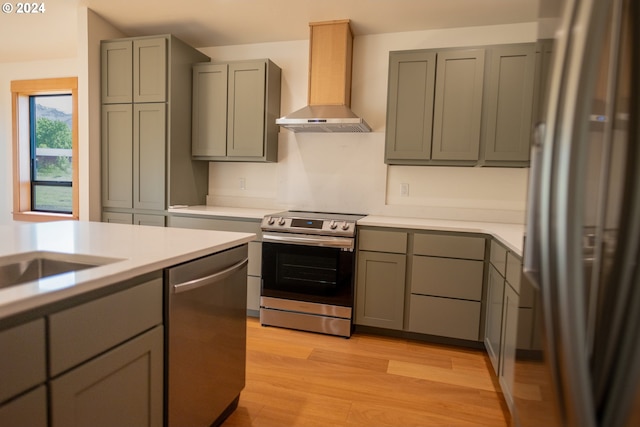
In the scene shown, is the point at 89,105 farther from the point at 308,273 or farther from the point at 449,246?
the point at 449,246

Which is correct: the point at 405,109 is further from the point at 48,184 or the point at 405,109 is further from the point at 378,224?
the point at 48,184

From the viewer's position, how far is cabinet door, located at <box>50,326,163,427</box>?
38.9 inches

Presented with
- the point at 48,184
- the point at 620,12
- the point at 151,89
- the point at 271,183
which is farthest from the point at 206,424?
the point at 48,184

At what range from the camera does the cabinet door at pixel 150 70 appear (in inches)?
130

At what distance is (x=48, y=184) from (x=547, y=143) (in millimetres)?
5779

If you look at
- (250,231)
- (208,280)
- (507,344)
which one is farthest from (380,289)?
(208,280)

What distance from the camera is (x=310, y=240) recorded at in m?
2.96

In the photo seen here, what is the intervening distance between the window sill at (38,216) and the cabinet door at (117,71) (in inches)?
76.7

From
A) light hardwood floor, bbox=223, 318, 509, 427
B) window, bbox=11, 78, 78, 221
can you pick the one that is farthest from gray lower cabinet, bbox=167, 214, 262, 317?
window, bbox=11, 78, 78, 221

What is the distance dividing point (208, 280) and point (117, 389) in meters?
0.50

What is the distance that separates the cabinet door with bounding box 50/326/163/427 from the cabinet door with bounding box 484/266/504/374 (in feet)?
6.26

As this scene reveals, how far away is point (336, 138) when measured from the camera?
3.55 metres

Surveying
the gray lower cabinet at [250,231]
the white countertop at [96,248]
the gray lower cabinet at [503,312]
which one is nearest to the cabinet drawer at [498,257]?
the gray lower cabinet at [503,312]

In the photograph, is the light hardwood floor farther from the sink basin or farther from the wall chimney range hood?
the wall chimney range hood
